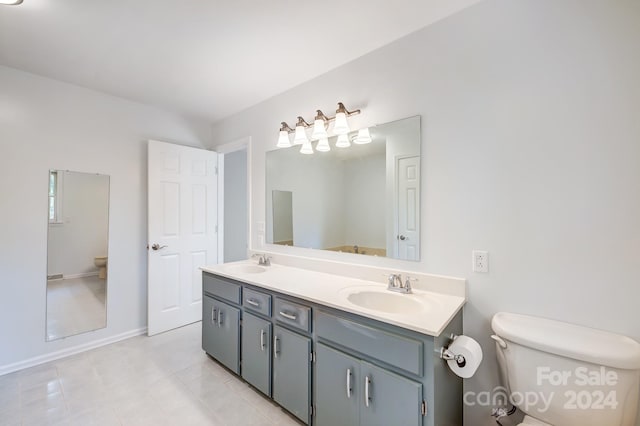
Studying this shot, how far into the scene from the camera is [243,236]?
407 cm

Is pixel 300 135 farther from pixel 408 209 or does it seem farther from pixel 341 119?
pixel 408 209

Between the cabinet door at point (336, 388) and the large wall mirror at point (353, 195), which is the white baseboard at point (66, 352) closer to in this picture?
the large wall mirror at point (353, 195)

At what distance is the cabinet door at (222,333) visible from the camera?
2.06 m

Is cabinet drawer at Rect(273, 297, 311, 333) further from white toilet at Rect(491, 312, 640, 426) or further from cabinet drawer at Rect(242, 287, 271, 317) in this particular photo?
white toilet at Rect(491, 312, 640, 426)

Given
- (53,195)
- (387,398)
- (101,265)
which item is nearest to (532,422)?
(387,398)

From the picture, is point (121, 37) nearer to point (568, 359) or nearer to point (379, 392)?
point (379, 392)

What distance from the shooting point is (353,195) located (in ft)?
6.65

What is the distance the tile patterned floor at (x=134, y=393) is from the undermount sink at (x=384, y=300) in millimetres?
851

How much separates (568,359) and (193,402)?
2.11m

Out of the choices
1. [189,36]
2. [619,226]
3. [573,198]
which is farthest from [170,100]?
[619,226]

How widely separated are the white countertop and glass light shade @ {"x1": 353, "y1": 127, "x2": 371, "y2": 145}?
962 mm

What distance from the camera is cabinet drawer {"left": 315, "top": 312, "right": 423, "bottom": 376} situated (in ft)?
3.83

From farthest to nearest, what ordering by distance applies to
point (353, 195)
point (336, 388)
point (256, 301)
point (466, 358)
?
point (353, 195) < point (256, 301) < point (336, 388) < point (466, 358)

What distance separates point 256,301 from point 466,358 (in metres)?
1.28
